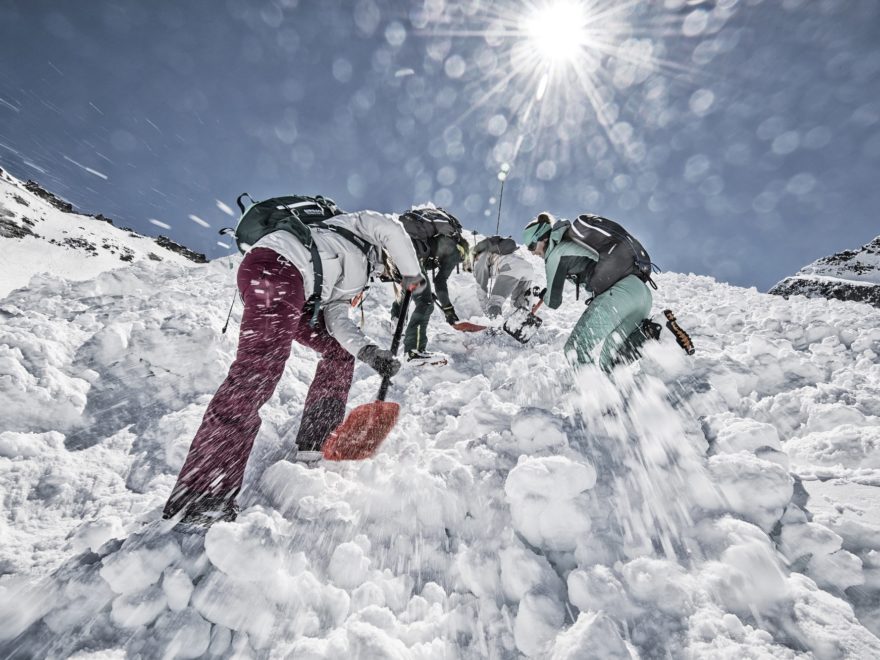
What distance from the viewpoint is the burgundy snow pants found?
6.40 feet

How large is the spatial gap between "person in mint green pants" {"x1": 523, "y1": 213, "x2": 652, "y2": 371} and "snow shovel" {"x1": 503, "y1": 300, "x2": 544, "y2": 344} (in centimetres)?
122

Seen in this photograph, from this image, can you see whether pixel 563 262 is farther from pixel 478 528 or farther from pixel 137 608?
pixel 137 608

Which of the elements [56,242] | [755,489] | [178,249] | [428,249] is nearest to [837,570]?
[755,489]

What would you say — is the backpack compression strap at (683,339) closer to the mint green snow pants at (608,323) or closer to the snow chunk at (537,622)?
the mint green snow pants at (608,323)

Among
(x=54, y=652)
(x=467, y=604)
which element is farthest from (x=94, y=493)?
(x=467, y=604)

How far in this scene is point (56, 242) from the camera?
2036 cm

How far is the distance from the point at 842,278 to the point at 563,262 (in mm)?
31702

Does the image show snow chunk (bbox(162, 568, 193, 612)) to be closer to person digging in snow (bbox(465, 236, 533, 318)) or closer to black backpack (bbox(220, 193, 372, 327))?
black backpack (bbox(220, 193, 372, 327))

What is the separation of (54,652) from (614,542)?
7.23 feet

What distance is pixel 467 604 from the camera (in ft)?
4.99

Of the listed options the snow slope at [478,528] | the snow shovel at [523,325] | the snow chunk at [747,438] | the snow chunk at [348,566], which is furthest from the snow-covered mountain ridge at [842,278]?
the snow chunk at [348,566]

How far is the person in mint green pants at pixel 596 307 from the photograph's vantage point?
359cm

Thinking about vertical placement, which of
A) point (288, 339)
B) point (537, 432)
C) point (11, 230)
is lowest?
point (537, 432)

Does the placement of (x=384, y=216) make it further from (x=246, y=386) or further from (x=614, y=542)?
(x=614, y=542)
